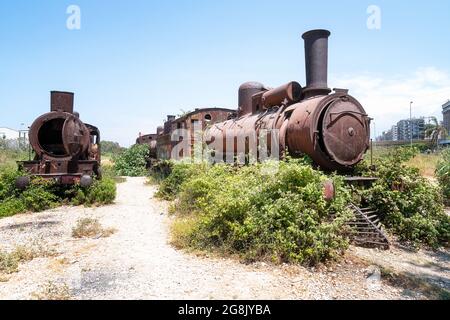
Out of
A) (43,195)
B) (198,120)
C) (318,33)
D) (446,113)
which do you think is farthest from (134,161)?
(446,113)

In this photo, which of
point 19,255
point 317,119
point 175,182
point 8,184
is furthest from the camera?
point 175,182

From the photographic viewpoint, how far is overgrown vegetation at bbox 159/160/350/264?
520cm

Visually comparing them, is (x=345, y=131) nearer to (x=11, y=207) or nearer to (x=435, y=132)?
(x=11, y=207)

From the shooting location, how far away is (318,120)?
7.48 metres

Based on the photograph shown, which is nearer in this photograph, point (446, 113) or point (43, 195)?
point (43, 195)

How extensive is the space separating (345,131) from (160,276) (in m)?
4.98

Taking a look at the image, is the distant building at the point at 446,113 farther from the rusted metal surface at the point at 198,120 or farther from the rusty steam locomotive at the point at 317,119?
the rusty steam locomotive at the point at 317,119

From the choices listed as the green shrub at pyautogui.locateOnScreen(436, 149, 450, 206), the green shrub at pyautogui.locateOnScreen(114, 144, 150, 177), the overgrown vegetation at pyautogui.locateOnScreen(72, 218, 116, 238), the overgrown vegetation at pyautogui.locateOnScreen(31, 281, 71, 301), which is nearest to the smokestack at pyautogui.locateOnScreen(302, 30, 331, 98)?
the green shrub at pyautogui.locateOnScreen(436, 149, 450, 206)

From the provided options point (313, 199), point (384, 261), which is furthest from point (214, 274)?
point (384, 261)

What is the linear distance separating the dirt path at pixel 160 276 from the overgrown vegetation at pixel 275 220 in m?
0.28

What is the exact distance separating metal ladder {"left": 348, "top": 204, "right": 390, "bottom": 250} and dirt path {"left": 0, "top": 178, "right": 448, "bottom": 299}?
959mm

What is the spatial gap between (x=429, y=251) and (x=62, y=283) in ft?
19.3
